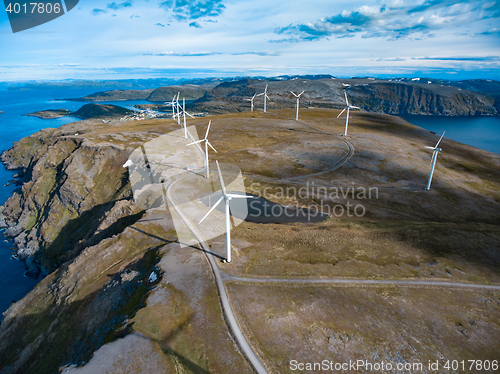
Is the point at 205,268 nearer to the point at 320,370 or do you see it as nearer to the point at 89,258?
the point at 320,370

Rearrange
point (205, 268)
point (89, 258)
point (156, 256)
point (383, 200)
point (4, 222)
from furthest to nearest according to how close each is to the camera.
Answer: point (4, 222)
point (383, 200)
point (89, 258)
point (156, 256)
point (205, 268)

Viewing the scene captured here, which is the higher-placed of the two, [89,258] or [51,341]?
[89,258]

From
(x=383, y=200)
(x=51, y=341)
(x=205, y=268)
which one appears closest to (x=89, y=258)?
(x=51, y=341)

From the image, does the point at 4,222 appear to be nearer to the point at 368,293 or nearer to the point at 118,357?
the point at 118,357

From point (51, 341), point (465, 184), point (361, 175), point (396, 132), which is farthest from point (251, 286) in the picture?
point (396, 132)

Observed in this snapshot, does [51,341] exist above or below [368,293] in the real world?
below

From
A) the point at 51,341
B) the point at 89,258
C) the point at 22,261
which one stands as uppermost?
the point at 89,258

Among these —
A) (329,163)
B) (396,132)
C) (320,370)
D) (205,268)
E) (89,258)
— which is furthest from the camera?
(396,132)

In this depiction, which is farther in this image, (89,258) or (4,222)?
(4,222)

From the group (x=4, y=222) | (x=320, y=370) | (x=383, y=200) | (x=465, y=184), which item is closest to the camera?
(x=320, y=370)
